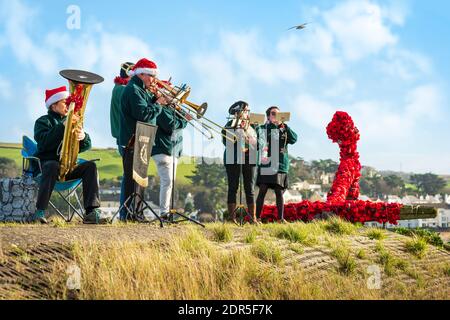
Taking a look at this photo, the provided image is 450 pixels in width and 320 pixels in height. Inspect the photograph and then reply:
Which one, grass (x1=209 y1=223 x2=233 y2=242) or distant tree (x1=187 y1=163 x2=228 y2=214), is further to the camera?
distant tree (x1=187 y1=163 x2=228 y2=214)

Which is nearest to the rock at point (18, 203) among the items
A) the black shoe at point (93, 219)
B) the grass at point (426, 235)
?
the black shoe at point (93, 219)

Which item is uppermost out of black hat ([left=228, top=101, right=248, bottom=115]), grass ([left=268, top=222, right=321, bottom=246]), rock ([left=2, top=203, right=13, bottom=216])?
black hat ([left=228, top=101, right=248, bottom=115])

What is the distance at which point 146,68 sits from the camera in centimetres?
934

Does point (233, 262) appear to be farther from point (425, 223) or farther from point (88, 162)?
point (425, 223)

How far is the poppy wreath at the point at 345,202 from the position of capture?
14109 mm

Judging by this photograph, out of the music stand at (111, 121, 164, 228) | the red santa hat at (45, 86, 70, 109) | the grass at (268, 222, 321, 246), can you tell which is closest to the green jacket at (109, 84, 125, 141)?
the red santa hat at (45, 86, 70, 109)

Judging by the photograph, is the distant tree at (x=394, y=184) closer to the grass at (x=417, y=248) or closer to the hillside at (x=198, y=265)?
the grass at (x=417, y=248)

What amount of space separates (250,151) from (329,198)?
5.12m

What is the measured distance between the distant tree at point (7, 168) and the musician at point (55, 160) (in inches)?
2473

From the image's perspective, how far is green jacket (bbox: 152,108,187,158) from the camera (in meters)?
9.55

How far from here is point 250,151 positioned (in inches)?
431

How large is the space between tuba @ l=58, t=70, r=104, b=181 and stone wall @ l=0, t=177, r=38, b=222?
3.13 ft

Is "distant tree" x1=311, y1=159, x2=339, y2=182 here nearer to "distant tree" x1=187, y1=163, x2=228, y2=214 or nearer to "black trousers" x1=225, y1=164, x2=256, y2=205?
"distant tree" x1=187, y1=163, x2=228, y2=214
